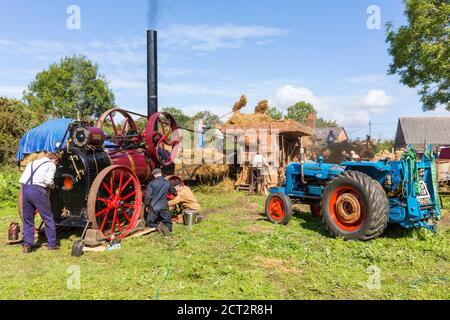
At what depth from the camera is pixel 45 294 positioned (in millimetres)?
3916

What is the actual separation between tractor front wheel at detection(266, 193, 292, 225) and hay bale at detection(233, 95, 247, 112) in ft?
22.9

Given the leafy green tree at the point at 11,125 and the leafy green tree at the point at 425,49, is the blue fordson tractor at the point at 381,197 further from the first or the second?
the leafy green tree at the point at 11,125

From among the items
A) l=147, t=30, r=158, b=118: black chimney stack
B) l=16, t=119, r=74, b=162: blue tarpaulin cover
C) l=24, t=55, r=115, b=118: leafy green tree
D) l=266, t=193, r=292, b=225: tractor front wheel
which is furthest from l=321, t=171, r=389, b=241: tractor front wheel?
l=24, t=55, r=115, b=118: leafy green tree

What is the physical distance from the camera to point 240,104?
Answer: 1395cm

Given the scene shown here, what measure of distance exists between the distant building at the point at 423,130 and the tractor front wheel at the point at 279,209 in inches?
1490

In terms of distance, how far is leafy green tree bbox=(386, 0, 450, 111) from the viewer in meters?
13.2

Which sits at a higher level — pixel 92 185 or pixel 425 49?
pixel 425 49

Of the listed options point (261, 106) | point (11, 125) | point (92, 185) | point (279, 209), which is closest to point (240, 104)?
point (261, 106)

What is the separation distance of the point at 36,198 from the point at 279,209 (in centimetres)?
438

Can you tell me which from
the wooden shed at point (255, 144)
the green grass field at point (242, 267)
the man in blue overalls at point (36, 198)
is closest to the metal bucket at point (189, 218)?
the green grass field at point (242, 267)

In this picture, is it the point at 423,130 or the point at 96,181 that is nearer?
the point at 96,181

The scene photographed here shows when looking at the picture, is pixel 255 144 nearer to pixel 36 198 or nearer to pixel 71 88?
pixel 36 198

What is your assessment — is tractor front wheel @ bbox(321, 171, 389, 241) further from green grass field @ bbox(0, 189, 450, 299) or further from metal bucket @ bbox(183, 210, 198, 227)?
metal bucket @ bbox(183, 210, 198, 227)
